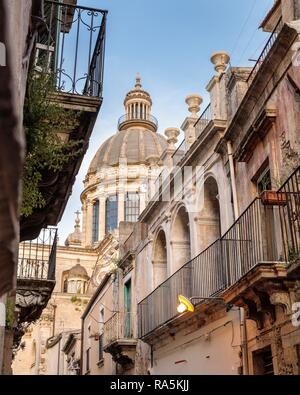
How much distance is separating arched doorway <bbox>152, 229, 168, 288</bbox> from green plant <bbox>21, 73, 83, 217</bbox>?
10.1 meters

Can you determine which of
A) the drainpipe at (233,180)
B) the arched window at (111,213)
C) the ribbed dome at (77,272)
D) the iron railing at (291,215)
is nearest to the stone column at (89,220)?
the arched window at (111,213)

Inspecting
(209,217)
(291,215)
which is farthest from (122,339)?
(291,215)

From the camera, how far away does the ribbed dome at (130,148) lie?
52875 millimetres

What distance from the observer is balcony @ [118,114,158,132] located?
2297 inches

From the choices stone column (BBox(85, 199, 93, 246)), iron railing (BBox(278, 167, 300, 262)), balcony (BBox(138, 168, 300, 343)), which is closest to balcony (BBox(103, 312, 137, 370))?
balcony (BBox(138, 168, 300, 343))

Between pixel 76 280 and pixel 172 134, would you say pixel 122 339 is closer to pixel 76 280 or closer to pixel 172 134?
pixel 172 134

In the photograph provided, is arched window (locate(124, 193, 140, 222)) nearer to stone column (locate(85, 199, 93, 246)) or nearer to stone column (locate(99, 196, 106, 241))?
stone column (locate(99, 196, 106, 241))

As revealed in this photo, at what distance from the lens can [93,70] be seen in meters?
7.80

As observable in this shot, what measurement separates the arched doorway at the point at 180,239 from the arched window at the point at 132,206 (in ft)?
106

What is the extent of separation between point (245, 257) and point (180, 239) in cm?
572

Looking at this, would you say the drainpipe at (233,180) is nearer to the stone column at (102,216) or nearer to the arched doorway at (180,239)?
the arched doorway at (180,239)

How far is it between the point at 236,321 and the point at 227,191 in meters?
2.72
